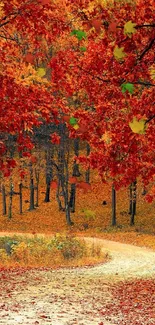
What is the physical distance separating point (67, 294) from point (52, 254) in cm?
739

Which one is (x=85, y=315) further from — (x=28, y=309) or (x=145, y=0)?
(x=145, y=0)

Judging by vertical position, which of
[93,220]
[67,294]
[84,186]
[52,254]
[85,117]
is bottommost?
[93,220]

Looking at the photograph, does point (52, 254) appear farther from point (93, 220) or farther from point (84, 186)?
point (93, 220)

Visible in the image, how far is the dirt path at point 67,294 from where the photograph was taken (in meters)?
10.2

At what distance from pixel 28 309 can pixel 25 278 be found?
4599 millimetres

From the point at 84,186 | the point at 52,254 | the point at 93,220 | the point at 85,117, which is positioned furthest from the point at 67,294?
the point at 93,220

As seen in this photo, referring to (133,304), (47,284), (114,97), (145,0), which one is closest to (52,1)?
(145,0)

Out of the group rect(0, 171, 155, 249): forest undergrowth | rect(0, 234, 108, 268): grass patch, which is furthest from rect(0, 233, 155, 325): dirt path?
rect(0, 171, 155, 249): forest undergrowth

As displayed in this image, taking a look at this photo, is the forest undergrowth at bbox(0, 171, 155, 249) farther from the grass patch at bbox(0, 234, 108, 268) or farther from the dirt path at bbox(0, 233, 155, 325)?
the dirt path at bbox(0, 233, 155, 325)

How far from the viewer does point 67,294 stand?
43.3 ft

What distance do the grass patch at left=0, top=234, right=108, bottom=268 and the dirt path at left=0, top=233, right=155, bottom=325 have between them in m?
1.12

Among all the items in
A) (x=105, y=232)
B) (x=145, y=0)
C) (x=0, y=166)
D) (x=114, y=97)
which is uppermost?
(x=145, y=0)

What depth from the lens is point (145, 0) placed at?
8711 millimetres

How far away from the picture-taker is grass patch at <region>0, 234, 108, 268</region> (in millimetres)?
19406
